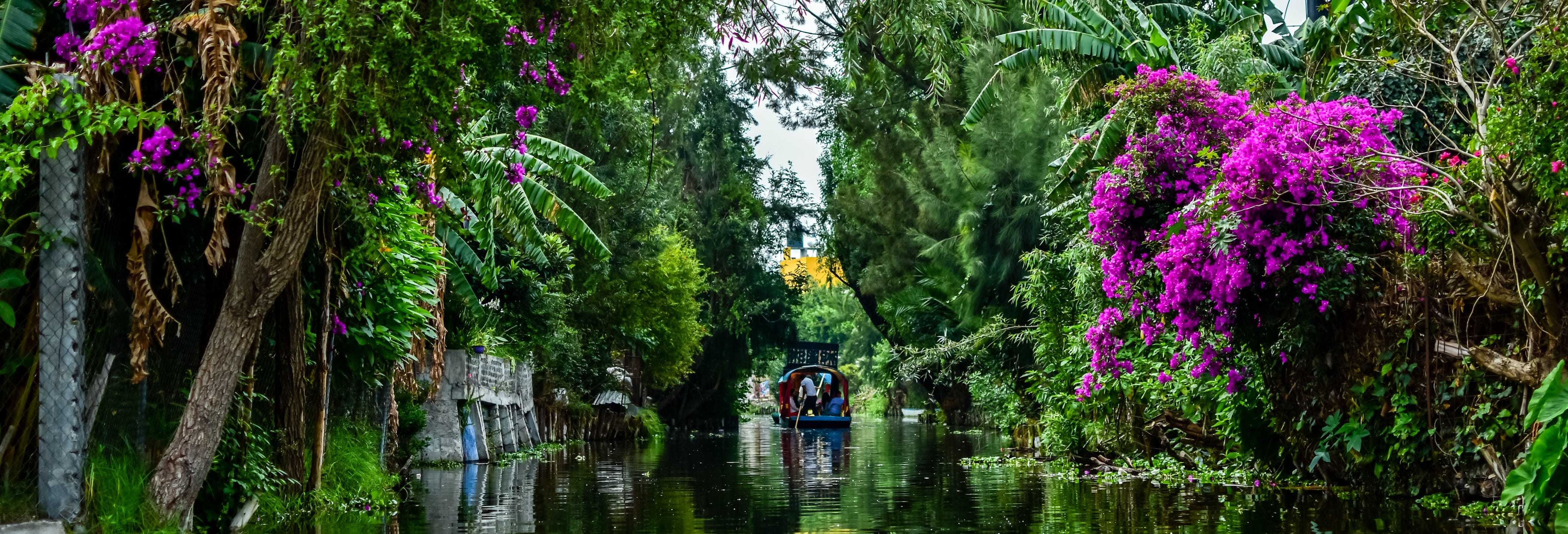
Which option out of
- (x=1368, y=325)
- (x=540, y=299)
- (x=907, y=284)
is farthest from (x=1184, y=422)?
(x=907, y=284)

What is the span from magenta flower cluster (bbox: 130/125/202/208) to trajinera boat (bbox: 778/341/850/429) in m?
35.8

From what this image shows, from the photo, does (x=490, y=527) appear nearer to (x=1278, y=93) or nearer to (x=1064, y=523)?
(x=1064, y=523)

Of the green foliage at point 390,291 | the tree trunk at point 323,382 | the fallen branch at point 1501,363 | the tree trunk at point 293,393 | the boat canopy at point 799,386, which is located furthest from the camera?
the boat canopy at point 799,386

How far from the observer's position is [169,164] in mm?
8172

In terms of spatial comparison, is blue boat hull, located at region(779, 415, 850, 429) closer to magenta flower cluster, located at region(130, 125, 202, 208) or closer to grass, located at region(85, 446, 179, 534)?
grass, located at region(85, 446, 179, 534)

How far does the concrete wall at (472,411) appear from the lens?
67.8ft

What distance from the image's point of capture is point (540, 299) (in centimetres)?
2581

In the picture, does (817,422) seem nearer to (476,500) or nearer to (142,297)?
(476,500)

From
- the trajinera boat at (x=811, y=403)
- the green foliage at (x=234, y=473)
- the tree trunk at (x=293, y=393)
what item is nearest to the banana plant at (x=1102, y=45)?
the tree trunk at (x=293, y=393)

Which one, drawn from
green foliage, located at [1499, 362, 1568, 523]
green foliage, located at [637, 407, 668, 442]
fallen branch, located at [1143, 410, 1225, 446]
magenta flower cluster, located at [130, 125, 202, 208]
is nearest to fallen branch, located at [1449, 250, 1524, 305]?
green foliage, located at [1499, 362, 1568, 523]

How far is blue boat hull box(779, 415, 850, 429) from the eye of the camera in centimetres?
4338

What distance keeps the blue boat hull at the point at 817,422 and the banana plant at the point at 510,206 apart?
2229 centimetres

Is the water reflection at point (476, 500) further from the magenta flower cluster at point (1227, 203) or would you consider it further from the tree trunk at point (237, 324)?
the magenta flower cluster at point (1227, 203)

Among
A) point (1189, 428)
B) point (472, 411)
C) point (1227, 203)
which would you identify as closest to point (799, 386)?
point (472, 411)
